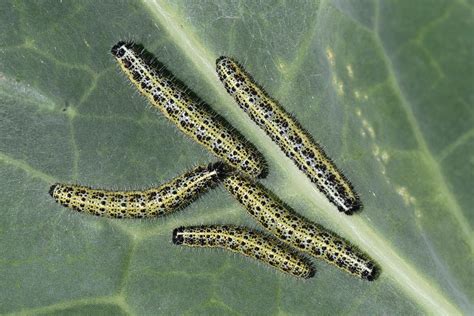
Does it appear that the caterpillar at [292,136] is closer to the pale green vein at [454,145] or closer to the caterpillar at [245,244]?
the caterpillar at [245,244]

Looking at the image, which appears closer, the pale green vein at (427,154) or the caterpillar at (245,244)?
the pale green vein at (427,154)

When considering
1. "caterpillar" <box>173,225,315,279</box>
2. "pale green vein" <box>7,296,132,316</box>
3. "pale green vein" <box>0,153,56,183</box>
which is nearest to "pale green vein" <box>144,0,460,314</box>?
"caterpillar" <box>173,225,315,279</box>

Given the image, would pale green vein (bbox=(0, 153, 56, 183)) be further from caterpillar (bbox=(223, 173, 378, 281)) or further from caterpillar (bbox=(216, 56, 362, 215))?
Result: caterpillar (bbox=(216, 56, 362, 215))

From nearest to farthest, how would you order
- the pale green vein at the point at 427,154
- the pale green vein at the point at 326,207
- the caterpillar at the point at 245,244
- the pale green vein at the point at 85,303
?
1. the pale green vein at the point at 427,154
2. the pale green vein at the point at 326,207
3. the pale green vein at the point at 85,303
4. the caterpillar at the point at 245,244

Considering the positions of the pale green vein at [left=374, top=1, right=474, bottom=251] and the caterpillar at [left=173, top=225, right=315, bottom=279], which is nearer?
the pale green vein at [left=374, top=1, right=474, bottom=251]

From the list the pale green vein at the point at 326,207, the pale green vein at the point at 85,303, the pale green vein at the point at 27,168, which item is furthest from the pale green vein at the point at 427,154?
the pale green vein at the point at 27,168

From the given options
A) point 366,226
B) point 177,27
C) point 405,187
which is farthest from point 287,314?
point 177,27
